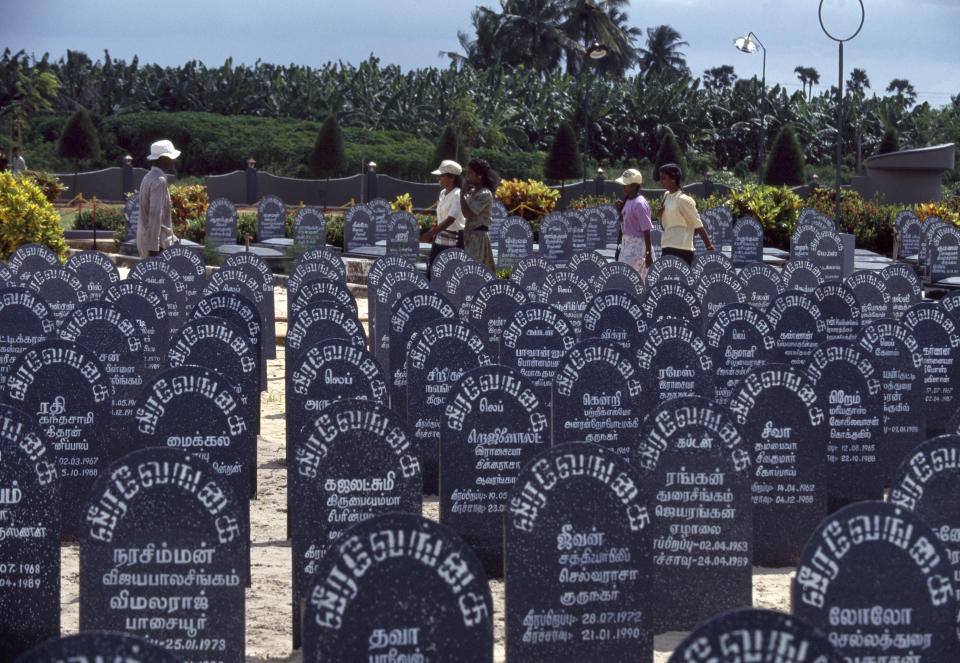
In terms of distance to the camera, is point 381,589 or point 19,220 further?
point 19,220

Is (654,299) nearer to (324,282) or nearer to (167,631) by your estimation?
(324,282)

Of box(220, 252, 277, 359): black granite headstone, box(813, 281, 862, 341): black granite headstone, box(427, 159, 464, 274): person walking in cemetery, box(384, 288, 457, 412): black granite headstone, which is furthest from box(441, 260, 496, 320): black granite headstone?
box(813, 281, 862, 341): black granite headstone

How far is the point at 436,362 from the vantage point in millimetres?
6742

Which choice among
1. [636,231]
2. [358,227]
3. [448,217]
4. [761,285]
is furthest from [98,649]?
[358,227]

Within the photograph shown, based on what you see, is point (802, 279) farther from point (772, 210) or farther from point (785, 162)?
point (785, 162)

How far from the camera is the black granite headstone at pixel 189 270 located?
10.7 metres

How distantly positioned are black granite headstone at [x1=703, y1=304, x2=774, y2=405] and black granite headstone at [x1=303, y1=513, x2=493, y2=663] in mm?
4288

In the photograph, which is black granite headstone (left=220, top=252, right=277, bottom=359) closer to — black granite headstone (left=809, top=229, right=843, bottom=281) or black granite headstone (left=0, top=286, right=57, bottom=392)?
black granite headstone (left=0, top=286, right=57, bottom=392)

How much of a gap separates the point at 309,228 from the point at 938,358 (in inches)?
461

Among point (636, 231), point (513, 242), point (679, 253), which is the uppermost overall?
point (513, 242)

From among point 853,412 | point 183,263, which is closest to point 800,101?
point 183,263

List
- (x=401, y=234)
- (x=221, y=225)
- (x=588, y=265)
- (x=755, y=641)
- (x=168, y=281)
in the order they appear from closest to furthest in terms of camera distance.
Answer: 1. (x=755, y=641)
2. (x=168, y=281)
3. (x=588, y=265)
4. (x=401, y=234)
5. (x=221, y=225)

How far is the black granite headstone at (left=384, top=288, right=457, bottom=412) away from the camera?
782 centimetres

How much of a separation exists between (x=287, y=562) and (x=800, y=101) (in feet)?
163
